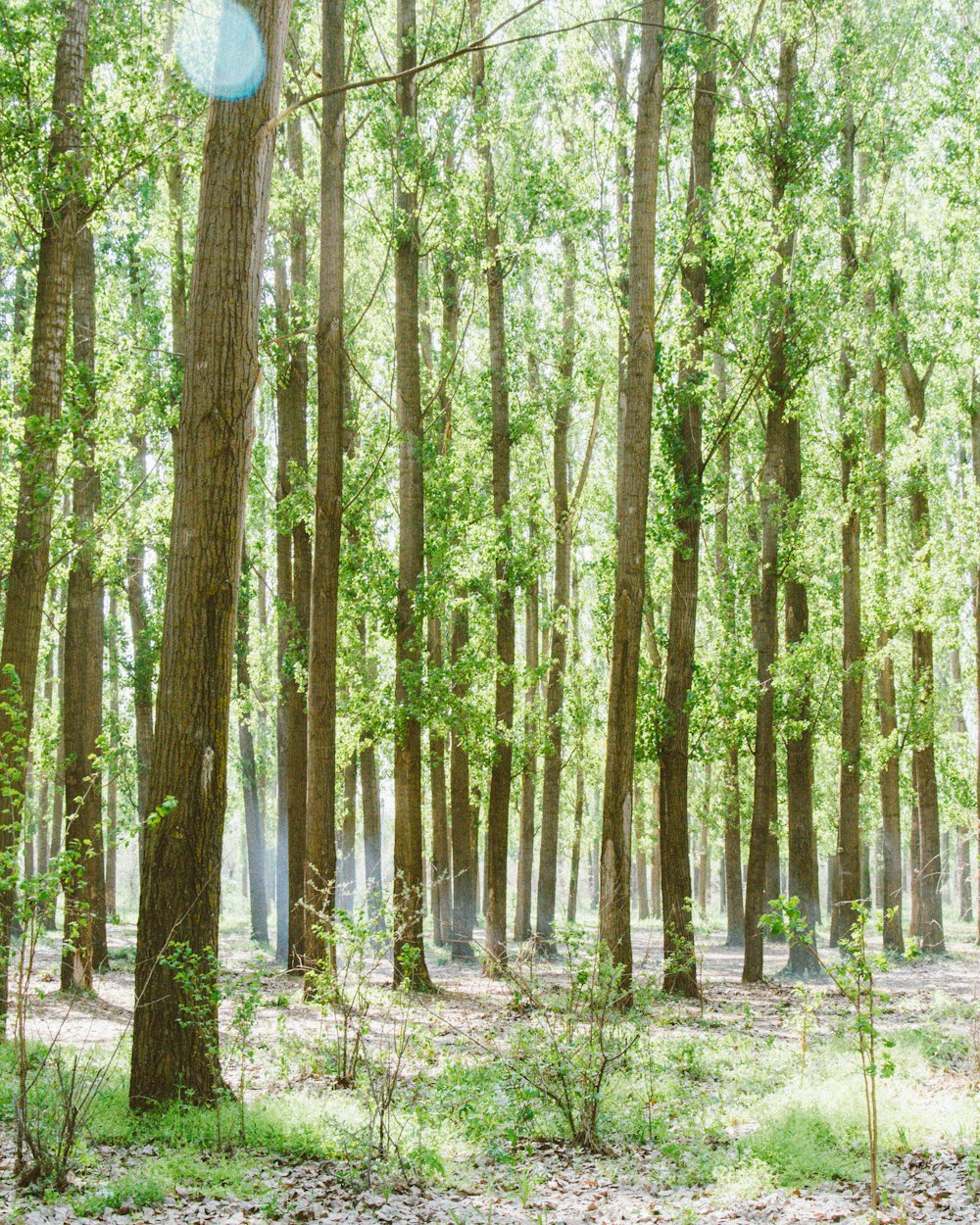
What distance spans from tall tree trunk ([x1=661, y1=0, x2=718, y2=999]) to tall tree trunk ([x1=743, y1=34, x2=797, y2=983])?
1495 millimetres

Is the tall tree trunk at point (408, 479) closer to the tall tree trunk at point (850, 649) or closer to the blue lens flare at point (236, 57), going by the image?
the blue lens flare at point (236, 57)

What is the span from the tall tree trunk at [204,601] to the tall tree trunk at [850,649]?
12.3m

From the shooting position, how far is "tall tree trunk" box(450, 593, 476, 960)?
568 inches

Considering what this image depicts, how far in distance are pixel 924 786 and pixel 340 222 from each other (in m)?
15.7

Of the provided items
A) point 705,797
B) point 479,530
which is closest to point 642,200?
point 479,530

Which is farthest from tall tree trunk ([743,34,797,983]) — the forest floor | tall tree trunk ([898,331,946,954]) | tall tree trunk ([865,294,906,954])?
the forest floor

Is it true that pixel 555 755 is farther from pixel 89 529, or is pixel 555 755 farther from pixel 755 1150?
pixel 755 1150

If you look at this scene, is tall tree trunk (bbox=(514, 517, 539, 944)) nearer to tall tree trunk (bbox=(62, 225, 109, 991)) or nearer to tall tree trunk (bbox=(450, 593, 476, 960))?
tall tree trunk (bbox=(450, 593, 476, 960))

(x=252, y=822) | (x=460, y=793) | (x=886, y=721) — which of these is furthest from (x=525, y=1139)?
(x=252, y=822)

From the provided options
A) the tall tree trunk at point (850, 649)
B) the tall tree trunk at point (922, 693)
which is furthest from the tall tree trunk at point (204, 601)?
the tall tree trunk at point (922, 693)

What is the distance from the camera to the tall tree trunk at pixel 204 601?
Result: 621cm

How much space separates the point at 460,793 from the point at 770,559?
6.47m

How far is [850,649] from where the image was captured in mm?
16953

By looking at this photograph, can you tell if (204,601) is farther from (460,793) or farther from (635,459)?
(460,793)
